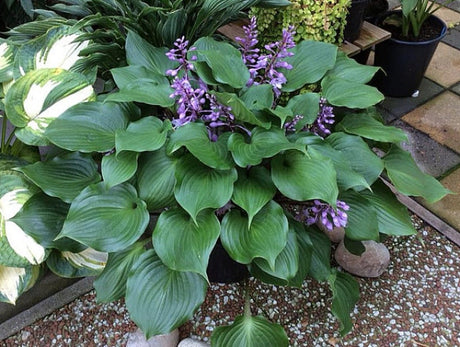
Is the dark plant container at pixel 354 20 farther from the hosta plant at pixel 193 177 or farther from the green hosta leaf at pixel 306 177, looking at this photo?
the green hosta leaf at pixel 306 177

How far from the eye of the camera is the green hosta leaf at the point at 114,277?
1.36 m

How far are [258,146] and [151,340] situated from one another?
703 millimetres

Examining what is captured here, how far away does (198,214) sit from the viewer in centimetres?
124

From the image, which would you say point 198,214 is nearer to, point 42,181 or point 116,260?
point 116,260

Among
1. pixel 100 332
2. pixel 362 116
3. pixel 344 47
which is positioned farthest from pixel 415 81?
pixel 100 332

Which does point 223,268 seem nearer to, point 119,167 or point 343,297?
point 343,297

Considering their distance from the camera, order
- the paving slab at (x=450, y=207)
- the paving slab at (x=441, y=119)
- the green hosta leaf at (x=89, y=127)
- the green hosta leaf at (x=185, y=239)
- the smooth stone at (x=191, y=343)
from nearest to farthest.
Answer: the green hosta leaf at (x=185, y=239)
the green hosta leaf at (x=89, y=127)
the smooth stone at (x=191, y=343)
the paving slab at (x=450, y=207)
the paving slab at (x=441, y=119)

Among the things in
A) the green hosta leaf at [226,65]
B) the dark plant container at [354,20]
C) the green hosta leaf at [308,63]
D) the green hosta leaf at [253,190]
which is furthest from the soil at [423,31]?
the green hosta leaf at [253,190]

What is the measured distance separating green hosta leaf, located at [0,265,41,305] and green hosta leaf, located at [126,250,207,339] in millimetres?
388

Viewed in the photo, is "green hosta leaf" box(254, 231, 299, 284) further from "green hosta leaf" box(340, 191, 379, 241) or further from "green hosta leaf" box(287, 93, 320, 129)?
"green hosta leaf" box(287, 93, 320, 129)

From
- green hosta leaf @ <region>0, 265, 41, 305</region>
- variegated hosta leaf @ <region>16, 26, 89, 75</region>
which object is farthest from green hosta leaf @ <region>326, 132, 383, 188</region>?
green hosta leaf @ <region>0, 265, 41, 305</region>

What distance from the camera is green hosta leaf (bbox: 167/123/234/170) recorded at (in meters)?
1.17

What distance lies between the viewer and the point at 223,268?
1.63 metres

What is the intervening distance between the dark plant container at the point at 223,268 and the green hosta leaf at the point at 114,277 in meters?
0.29
